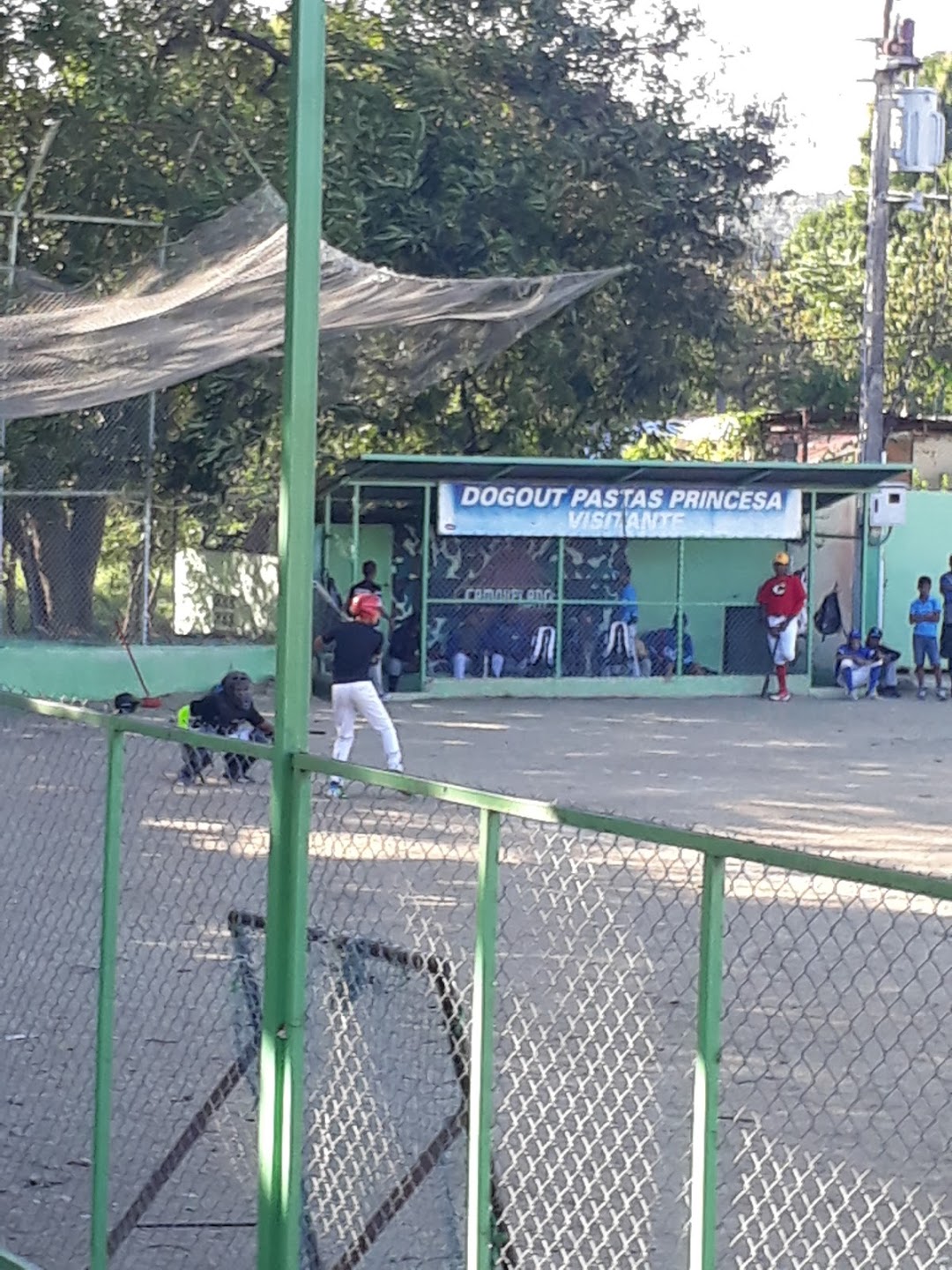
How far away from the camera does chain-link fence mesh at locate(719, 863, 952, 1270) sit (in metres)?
5.00

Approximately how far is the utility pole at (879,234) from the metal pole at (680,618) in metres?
3.82

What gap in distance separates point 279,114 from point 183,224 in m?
2.29

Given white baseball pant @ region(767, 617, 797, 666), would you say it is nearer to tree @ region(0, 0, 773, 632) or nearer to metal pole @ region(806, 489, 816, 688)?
metal pole @ region(806, 489, 816, 688)

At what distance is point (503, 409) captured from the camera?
25406 mm

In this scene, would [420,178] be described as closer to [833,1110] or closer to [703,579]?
[703,579]

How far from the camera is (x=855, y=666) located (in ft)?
83.0

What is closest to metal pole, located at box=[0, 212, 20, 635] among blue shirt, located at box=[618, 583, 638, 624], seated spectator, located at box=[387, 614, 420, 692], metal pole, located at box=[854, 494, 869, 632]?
seated spectator, located at box=[387, 614, 420, 692]

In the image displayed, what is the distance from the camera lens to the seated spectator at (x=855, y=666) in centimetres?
2530

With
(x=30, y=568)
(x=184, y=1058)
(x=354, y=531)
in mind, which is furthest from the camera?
(x=354, y=531)

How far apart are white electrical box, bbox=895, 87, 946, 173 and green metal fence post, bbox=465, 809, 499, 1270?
87.8ft

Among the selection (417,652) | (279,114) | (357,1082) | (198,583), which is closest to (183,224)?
(279,114)

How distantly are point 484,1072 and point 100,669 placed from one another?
659 inches

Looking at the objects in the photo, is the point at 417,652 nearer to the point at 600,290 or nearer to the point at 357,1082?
the point at 600,290

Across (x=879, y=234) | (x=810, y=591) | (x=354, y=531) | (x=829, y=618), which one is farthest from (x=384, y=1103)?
(x=879, y=234)
